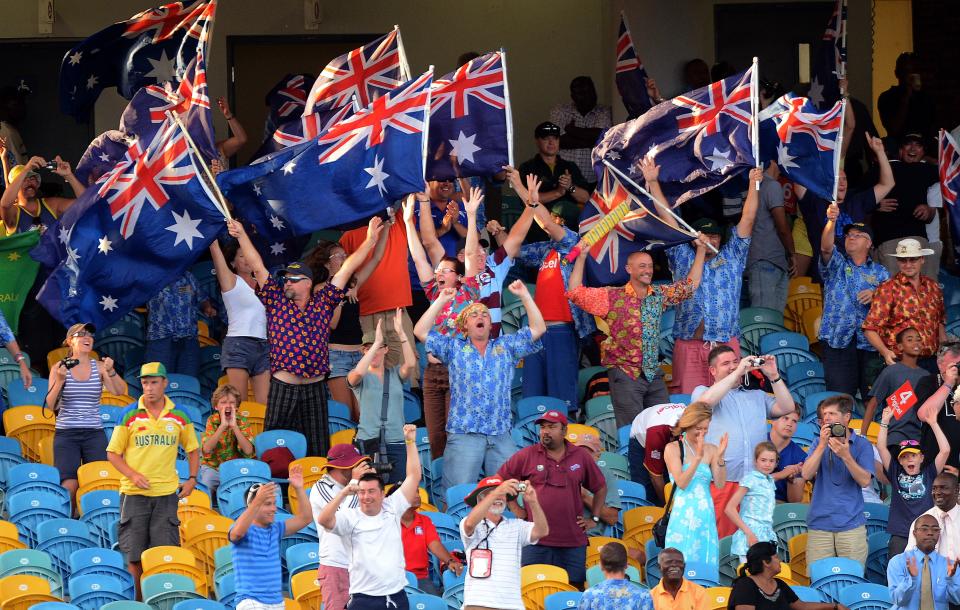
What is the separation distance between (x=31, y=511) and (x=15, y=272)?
3.27 metres

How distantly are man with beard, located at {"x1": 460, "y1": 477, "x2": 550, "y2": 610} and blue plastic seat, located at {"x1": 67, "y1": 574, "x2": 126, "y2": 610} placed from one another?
6.86ft

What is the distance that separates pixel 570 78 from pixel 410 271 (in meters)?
5.36

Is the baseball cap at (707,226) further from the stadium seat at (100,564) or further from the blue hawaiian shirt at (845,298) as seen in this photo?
the stadium seat at (100,564)

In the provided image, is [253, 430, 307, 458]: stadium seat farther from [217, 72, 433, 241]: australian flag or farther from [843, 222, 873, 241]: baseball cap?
[843, 222, 873, 241]: baseball cap

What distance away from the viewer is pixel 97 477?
41.9 ft

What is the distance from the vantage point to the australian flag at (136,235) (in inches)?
551

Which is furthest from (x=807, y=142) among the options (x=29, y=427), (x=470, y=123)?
(x=29, y=427)

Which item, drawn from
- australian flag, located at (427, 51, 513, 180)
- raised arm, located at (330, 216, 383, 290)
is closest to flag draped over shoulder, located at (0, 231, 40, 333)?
raised arm, located at (330, 216, 383, 290)

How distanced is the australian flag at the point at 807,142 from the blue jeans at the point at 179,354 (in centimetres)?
498

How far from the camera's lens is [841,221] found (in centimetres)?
1633

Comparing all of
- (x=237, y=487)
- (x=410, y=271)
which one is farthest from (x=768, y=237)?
(x=237, y=487)

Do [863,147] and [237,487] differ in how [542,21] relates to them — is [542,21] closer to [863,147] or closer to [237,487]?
[863,147]

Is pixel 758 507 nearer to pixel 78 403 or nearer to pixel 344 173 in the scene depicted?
pixel 344 173

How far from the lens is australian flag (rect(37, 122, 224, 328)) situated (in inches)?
551
